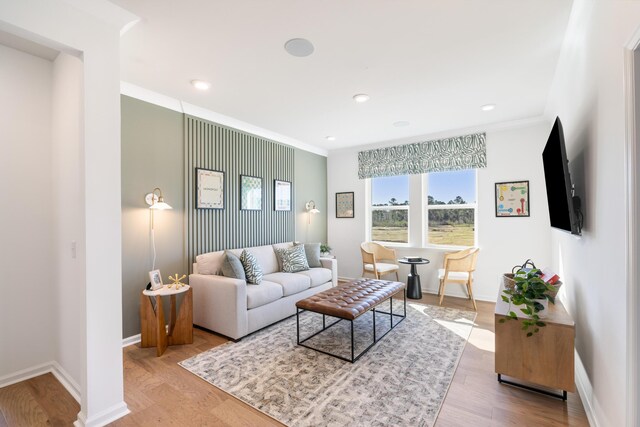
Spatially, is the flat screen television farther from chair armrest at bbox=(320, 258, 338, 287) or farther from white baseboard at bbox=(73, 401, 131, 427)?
white baseboard at bbox=(73, 401, 131, 427)

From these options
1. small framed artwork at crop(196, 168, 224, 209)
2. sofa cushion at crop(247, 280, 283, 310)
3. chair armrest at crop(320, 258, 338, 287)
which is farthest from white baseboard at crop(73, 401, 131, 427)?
chair armrest at crop(320, 258, 338, 287)

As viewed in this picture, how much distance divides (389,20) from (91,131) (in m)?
2.09

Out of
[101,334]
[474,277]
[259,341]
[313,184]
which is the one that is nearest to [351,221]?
[313,184]

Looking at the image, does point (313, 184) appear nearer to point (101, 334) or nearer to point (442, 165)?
point (442, 165)

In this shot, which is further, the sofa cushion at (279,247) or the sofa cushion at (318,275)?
the sofa cushion at (279,247)

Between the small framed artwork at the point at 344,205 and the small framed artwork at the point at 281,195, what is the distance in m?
1.25

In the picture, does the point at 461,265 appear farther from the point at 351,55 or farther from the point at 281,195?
the point at 351,55

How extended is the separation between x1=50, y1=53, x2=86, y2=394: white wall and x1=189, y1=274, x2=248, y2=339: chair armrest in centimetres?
119

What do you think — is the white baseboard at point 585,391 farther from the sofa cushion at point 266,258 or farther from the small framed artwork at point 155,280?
the small framed artwork at point 155,280

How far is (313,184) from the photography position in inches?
227

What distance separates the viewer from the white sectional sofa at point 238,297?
118 inches

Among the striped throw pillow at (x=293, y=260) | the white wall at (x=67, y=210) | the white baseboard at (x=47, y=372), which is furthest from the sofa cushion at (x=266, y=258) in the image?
the white baseboard at (x=47, y=372)

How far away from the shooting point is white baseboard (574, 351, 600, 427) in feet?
5.89

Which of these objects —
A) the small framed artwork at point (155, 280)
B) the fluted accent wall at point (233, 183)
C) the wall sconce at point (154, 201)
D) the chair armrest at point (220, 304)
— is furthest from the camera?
the fluted accent wall at point (233, 183)
